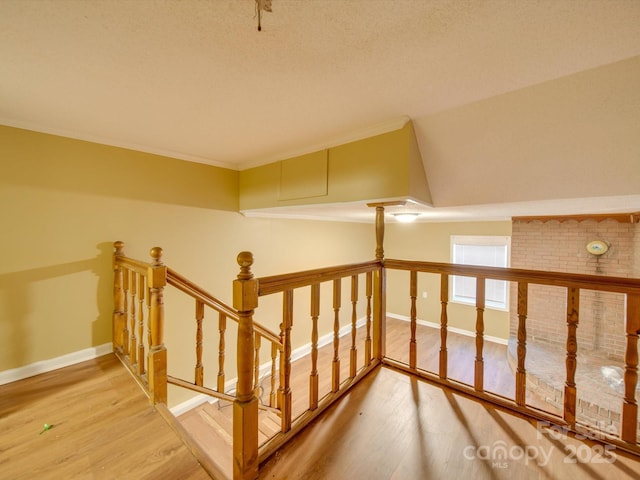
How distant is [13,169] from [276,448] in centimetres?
276

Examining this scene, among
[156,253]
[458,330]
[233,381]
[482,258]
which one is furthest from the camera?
[458,330]

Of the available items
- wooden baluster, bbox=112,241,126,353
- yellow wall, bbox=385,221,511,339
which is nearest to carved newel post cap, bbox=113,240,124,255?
wooden baluster, bbox=112,241,126,353

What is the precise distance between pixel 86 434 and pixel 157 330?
63 centimetres

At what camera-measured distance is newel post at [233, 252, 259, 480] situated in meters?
1.00

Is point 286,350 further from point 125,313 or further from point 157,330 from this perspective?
point 125,313

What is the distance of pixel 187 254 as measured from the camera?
2881 mm

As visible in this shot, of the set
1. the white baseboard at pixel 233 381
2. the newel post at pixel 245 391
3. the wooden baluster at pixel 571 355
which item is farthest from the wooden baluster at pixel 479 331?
the white baseboard at pixel 233 381

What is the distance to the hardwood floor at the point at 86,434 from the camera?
1.21m

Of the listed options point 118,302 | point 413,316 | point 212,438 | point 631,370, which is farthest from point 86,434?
point 631,370

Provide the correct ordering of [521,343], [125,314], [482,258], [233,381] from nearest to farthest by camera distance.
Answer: [521,343] → [125,314] → [233,381] → [482,258]

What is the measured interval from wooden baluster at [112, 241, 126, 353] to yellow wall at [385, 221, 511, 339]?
5092mm

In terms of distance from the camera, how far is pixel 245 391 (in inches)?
41.1

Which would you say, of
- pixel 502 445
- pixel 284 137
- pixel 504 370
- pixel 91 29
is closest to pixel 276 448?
pixel 502 445

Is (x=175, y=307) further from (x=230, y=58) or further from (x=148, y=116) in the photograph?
(x=230, y=58)
